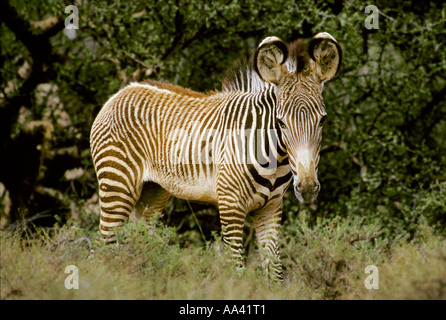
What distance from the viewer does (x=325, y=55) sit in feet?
21.0

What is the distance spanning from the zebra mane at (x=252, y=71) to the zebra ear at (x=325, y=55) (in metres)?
0.12

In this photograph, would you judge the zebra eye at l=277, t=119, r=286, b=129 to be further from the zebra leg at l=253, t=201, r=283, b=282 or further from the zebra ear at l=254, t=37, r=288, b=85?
the zebra leg at l=253, t=201, r=283, b=282

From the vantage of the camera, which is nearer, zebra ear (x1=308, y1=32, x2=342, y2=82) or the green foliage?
zebra ear (x1=308, y1=32, x2=342, y2=82)

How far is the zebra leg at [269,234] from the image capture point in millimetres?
6398

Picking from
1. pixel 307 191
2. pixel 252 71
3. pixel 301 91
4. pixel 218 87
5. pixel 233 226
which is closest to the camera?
pixel 307 191

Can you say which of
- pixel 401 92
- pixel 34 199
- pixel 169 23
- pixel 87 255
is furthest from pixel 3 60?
pixel 401 92

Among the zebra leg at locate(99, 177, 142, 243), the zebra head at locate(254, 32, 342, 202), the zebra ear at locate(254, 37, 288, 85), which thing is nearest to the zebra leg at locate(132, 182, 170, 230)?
the zebra leg at locate(99, 177, 142, 243)

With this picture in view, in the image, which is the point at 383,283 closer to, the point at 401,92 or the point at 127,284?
the point at 127,284

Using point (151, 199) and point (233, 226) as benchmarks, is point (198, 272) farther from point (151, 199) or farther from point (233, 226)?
point (151, 199)

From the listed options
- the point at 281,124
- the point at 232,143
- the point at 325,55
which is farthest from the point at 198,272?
the point at 325,55

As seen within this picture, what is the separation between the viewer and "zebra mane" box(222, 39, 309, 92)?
6348 mm

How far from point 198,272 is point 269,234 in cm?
125

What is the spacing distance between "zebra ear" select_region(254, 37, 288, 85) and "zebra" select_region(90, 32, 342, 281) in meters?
0.01

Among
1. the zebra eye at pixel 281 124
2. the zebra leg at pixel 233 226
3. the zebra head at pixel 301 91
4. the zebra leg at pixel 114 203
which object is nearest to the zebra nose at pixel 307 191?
the zebra head at pixel 301 91
